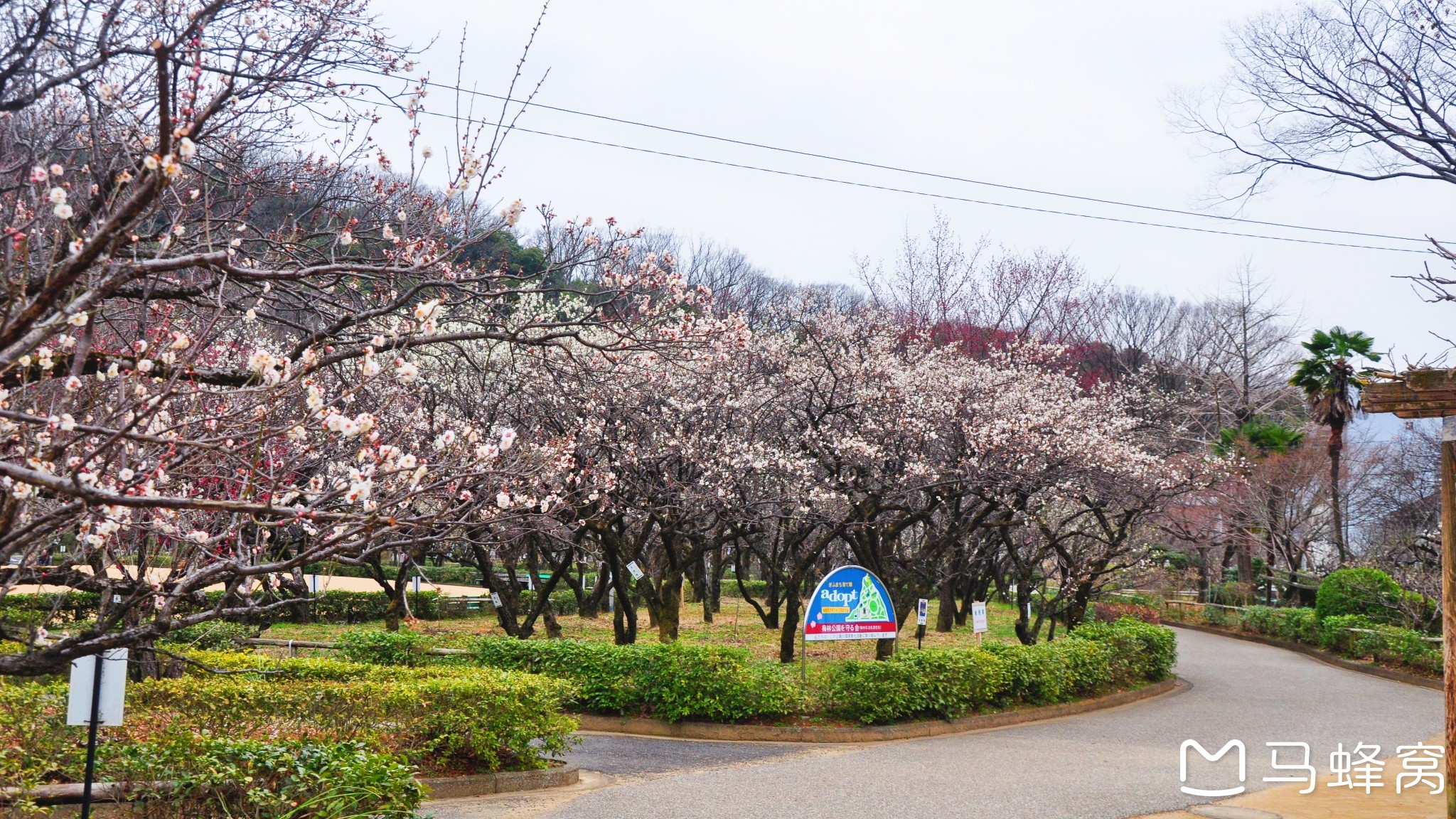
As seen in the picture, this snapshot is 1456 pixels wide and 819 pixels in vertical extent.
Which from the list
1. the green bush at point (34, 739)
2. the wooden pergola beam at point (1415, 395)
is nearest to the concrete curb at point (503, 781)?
the green bush at point (34, 739)

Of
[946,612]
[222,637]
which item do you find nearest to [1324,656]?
[946,612]

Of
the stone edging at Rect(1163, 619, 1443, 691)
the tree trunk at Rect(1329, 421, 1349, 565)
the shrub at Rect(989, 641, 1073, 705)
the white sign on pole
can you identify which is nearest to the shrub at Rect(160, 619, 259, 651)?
the white sign on pole

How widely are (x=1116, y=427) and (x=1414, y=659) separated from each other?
21.4 feet

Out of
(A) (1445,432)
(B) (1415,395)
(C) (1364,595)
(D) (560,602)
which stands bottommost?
(D) (560,602)

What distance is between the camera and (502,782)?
9164mm

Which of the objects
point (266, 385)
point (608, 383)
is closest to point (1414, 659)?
point (608, 383)

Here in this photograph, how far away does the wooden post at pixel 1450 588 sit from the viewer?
743 cm

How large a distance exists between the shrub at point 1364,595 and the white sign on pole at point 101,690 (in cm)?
2327

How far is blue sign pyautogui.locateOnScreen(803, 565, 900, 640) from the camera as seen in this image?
42.3ft

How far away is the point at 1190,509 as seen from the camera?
30344 millimetres

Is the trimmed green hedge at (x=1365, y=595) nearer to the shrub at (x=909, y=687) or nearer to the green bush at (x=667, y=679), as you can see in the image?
the shrub at (x=909, y=687)

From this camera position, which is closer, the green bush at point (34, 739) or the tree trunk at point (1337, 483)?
the green bush at point (34, 739)

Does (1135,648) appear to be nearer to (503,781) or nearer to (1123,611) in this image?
(503,781)

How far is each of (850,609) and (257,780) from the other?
325 inches
